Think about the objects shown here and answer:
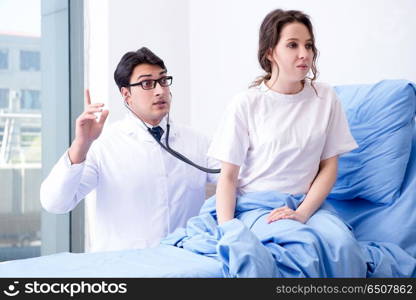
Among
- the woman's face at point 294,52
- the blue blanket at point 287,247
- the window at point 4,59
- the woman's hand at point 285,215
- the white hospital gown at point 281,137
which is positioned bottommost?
the blue blanket at point 287,247

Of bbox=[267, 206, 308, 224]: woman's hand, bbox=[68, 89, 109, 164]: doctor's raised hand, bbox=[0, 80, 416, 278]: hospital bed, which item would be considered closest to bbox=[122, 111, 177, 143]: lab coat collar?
bbox=[68, 89, 109, 164]: doctor's raised hand

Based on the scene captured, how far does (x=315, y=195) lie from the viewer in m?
1.66

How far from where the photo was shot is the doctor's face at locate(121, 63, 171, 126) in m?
2.04

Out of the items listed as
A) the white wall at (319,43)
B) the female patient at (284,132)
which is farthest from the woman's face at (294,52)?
the white wall at (319,43)

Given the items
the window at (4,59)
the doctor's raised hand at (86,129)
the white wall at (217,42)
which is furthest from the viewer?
the window at (4,59)

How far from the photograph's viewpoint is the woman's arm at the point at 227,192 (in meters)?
1.66

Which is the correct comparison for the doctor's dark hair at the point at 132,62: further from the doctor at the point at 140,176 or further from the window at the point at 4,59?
the window at the point at 4,59

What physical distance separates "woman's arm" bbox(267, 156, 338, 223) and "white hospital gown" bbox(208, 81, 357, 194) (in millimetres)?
23

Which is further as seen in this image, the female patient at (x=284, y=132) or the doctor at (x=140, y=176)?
the doctor at (x=140, y=176)

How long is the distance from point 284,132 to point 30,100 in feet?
5.38

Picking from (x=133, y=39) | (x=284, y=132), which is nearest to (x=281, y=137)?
(x=284, y=132)

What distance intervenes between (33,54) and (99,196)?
119cm

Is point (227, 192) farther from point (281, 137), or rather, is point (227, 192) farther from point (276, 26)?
point (276, 26)

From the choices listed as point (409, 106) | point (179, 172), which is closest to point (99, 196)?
point (179, 172)
